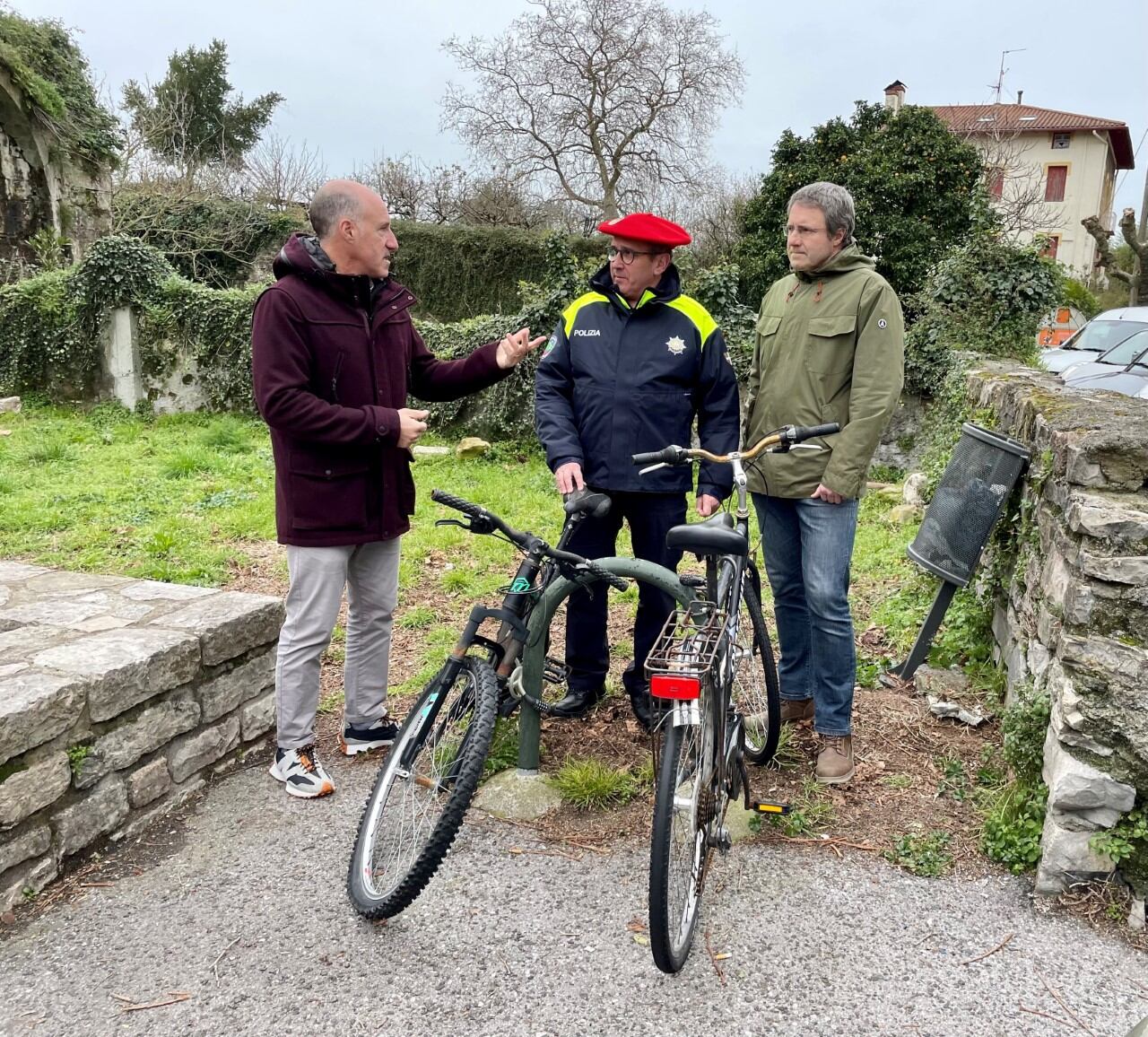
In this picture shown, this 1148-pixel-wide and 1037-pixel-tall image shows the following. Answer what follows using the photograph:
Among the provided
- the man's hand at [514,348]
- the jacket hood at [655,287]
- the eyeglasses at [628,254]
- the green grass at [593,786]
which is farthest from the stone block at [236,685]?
the eyeglasses at [628,254]

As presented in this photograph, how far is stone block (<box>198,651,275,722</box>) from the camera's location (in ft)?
10.8

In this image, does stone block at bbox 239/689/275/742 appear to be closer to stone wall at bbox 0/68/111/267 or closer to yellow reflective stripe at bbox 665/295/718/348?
yellow reflective stripe at bbox 665/295/718/348

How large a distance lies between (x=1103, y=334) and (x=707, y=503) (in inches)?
492

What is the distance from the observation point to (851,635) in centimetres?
326

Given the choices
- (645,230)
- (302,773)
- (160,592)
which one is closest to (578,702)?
(302,773)

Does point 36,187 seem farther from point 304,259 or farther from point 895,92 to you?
point 895,92

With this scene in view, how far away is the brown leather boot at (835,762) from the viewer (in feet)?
10.8

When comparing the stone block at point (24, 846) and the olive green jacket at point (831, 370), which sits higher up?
the olive green jacket at point (831, 370)

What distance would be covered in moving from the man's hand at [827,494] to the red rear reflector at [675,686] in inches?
42.8

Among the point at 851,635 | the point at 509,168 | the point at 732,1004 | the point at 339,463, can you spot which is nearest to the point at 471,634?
the point at 339,463

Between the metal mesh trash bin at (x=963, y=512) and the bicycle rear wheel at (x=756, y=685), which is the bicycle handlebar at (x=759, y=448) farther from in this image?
the metal mesh trash bin at (x=963, y=512)

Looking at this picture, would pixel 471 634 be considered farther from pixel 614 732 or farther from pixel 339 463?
pixel 614 732

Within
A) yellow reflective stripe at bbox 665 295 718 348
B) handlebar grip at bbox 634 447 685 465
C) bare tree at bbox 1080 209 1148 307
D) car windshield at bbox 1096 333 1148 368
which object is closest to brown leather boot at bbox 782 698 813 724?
handlebar grip at bbox 634 447 685 465

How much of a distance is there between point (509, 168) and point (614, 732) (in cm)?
2328
